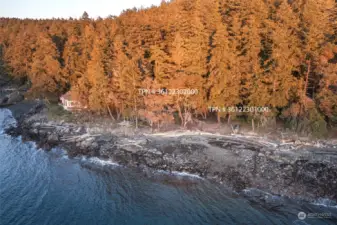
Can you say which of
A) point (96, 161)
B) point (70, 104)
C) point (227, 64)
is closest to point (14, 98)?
point (70, 104)

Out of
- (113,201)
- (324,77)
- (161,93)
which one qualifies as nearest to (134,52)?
(161,93)

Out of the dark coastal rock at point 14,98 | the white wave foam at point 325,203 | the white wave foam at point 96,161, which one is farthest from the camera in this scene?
the dark coastal rock at point 14,98

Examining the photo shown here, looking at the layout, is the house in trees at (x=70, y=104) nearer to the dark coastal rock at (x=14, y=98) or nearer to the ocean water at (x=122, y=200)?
the ocean water at (x=122, y=200)

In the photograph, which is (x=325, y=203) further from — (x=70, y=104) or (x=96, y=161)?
(x=70, y=104)

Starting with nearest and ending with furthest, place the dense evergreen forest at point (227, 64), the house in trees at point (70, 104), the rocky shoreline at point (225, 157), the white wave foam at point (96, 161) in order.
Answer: the rocky shoreline at point (225, 157)
the white wave foam at point (96, 161)
the dense evergreen forest at point (227, 64)
the house in trees at point (70, 104)

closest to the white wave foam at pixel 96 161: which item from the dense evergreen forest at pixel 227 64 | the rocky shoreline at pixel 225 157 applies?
the rocky shoreline at pixel 225 157

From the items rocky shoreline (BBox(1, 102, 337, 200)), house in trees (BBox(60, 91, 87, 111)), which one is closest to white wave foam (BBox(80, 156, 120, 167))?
rocky shoreline (BBox(1, 102, 337, 200))

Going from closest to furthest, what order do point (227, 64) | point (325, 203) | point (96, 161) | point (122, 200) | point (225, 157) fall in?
point (325, 203) < point (122, 200) < point (225, 157) < point (96, 161) < point (227, 64)
